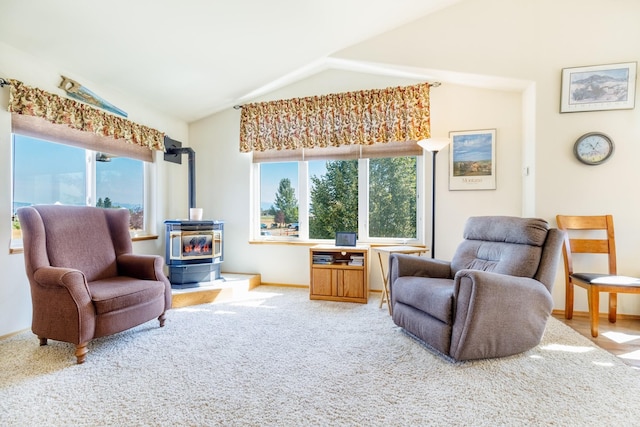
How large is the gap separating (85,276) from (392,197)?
3225mm

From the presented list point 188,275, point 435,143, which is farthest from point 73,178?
point 435,143

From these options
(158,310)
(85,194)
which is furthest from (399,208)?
(85,194)

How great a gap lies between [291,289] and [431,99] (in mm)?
2955

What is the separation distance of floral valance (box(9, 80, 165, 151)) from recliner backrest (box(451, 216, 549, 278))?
372 cm

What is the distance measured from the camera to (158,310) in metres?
2.51

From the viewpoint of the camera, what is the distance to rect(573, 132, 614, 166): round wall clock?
9.44 feet

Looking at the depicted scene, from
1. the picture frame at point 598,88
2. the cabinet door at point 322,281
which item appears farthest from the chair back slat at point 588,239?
the cabinet door at point 322,281

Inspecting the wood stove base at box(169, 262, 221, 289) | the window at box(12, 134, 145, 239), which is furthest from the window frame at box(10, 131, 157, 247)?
the wood stove base at box(169, 262, 221, 289)

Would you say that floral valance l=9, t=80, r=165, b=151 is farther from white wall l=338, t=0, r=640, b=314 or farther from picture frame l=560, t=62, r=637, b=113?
picture frame l=560, t=62, r=637, b=113

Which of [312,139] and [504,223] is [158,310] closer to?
[312,139]

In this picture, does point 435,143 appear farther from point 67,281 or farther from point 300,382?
point 67,281

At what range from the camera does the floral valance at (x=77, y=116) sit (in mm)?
2408

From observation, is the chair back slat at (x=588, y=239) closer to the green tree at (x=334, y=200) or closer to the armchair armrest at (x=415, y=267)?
the armchair armrest at (x=415, y=267)

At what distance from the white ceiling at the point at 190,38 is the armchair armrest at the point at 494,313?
271cm
